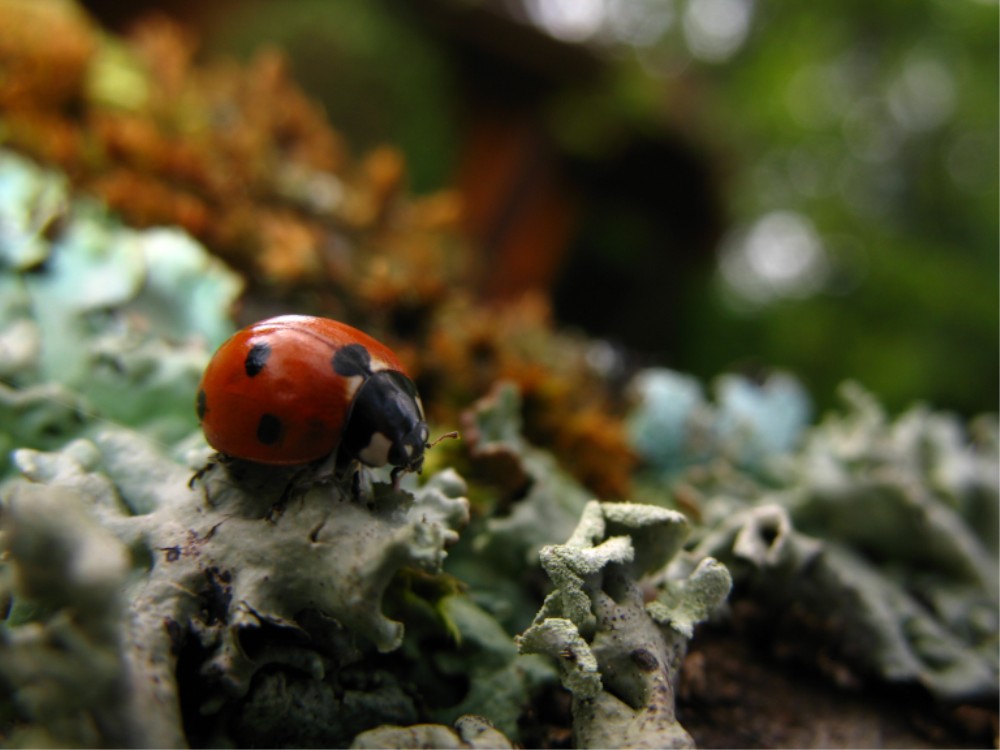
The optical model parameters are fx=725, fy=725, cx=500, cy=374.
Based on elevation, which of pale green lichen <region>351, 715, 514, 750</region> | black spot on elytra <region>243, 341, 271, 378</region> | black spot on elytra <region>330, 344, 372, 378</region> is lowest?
pale green lichen <region>351, 715, 514, 750</region>

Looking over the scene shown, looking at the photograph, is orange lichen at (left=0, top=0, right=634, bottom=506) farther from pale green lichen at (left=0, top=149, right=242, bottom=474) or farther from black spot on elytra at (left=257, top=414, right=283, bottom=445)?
black spot on elytra at (left=257, top=414, right=283, bottom=445)

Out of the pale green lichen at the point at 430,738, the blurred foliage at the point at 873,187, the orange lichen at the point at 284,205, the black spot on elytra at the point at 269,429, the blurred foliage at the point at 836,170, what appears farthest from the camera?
the blurred foliage at the point at 873,187

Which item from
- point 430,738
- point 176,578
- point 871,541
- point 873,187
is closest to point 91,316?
point 176,578

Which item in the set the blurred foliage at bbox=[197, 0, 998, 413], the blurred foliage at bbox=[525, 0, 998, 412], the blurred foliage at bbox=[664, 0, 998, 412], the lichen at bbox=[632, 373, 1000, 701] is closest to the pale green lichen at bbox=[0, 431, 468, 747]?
the lichen at bbox=[632, 373, 1000, 701]

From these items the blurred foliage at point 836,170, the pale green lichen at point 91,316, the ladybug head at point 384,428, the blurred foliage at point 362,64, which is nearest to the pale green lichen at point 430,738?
the ladybug head at point 384,428

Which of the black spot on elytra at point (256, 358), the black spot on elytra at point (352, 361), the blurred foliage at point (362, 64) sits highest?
the blurred foliage at point (362, 64)

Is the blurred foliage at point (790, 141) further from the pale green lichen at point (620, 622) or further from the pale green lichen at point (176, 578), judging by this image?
the pale green lichen at point (176, 578)
